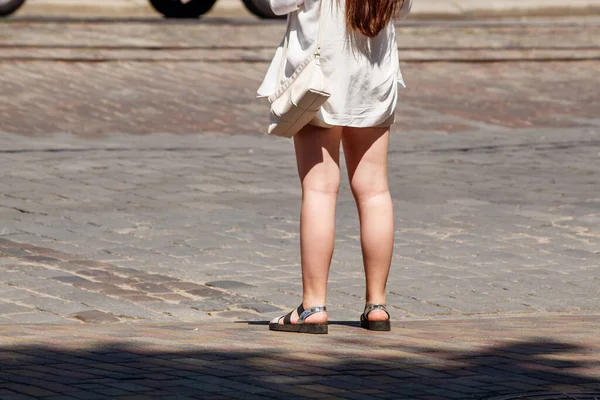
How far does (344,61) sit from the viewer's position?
5094 mm

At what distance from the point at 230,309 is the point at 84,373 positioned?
1.70 metres

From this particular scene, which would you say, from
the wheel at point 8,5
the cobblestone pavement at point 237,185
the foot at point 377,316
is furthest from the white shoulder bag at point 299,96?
the wheel at point 8,5

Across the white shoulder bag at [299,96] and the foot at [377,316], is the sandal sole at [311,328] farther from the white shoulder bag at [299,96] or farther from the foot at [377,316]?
the white shoulder bag at [299,96]

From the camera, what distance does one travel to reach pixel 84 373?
14.1 ft

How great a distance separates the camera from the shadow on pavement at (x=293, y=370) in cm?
412

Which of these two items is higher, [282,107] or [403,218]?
[282,107]

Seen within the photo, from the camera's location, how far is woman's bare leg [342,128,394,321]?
17.4 ft

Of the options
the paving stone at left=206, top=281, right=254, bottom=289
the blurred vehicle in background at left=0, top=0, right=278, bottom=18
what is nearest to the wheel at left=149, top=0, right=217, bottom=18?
the blurred vehicle in background at left=0, top=0, right=278, bottom=18

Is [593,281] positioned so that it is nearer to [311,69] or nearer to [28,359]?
[311,69]

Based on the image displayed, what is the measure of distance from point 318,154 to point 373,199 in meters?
0.30

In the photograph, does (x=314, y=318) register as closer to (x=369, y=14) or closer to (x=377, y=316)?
(x=377, y=316)

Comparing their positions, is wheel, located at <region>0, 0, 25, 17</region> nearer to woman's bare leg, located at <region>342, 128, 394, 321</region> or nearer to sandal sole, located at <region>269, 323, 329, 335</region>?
woman's bare leg, located at <region>342, 128, 394, 321</region>

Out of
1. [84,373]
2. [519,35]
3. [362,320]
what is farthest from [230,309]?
[519,35]

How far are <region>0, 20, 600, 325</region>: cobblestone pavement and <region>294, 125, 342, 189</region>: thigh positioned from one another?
2.92ft
